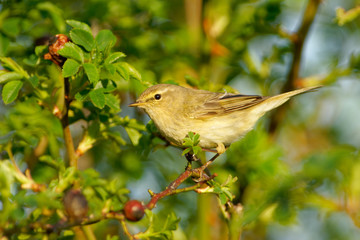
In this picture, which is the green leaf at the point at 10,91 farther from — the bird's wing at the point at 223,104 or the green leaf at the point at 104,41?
the bird's wing at the point at 223,104

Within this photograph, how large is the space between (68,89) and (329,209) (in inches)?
71.6

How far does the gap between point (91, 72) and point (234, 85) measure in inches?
99.8

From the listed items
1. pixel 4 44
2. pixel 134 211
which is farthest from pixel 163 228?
pixel 4 44

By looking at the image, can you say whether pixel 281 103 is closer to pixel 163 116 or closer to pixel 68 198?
pixel 163 116

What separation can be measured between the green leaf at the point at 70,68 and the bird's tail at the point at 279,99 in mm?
1990

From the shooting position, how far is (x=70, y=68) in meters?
→ 2.34

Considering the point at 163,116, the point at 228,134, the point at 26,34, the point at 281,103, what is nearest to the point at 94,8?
the point at 26,34

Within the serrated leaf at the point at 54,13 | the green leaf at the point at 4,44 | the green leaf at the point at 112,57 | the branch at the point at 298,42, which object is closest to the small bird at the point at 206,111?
the branch at the point at 298,42

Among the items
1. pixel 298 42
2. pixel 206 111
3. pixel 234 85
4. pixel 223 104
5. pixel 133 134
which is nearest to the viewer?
pixel 133 134

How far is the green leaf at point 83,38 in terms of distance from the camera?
2414mm

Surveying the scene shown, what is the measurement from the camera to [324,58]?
15.4 ft

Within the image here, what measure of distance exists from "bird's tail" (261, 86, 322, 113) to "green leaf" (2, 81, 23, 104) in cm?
210

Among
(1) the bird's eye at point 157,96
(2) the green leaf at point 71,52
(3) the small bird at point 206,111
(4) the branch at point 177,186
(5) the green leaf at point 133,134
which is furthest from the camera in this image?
(1) the bird's eye at point 157,96

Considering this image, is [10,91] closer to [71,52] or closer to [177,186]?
[71,52]
